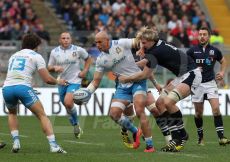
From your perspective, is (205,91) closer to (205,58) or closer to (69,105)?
(205,58)

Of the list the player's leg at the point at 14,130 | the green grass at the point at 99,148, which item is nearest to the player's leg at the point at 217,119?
the green grass at the point at 99,148

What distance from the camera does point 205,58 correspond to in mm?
17781

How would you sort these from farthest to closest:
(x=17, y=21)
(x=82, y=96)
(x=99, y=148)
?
(x=17, y=21) < (x=99, y=148) < (x=82, y=96)

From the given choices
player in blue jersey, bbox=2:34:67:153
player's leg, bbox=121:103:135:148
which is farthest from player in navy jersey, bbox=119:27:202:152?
player in blue jersey, bbox=2:34:67:153

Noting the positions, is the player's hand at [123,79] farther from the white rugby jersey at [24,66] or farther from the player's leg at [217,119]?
the player's leg at [217,119]

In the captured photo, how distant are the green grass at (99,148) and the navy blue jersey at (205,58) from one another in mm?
1458

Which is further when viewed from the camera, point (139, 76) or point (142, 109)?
point (142, 109)

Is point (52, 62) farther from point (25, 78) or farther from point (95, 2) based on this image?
point (95, 2)

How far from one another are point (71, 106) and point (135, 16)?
1235 centimetres

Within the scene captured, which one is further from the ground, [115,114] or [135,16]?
[135,16]

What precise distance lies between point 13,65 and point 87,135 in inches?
223

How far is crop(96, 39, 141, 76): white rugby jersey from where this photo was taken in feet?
53.2

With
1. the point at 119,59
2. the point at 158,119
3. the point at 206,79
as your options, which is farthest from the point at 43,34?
the point at 158,119

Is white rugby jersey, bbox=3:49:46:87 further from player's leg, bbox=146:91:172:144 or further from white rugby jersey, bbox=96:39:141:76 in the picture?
player's leg, bbox=146:91:172:144
